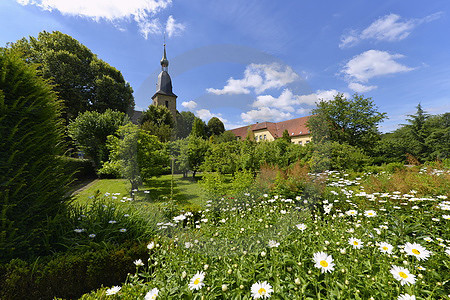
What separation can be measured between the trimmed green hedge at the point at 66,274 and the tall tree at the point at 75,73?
2182 cm

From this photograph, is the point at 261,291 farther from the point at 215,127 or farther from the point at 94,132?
the point at 215,127

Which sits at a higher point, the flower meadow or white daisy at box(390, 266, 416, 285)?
white daisy at box(390, 266, 416, 285)

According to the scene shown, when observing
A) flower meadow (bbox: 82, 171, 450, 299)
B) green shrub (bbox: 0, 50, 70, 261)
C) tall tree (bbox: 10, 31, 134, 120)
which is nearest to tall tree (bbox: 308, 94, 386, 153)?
flower meadow (bbox: 82, 171, 450, 299)

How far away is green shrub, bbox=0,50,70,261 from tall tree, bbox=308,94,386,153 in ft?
53.9

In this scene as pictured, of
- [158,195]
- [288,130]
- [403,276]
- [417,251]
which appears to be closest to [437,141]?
[288,130]

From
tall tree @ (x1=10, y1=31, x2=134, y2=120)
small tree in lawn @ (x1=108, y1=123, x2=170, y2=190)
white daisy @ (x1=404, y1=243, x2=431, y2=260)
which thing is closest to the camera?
white daisy @ (x1=404, y1=243, x2=431, y2=260)

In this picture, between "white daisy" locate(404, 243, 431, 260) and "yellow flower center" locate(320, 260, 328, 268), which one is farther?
"white daisy" locate(404, 243, 431, 260)

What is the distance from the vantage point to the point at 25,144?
2.71m

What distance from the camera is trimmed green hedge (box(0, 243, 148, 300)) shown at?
2.03 m

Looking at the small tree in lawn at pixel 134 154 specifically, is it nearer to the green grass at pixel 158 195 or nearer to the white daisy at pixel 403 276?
the green grass at pixel 158 195

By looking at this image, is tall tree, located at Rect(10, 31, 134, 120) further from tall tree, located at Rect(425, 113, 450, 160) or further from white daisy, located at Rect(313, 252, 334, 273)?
tall tree, located at Rect(425, 113, 450, 160)

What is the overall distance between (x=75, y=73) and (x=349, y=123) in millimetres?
28980

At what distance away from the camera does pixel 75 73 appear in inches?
770

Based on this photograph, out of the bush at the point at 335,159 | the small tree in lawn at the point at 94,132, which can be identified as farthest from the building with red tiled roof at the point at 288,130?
the small tree in lawn at the point at 94,132
